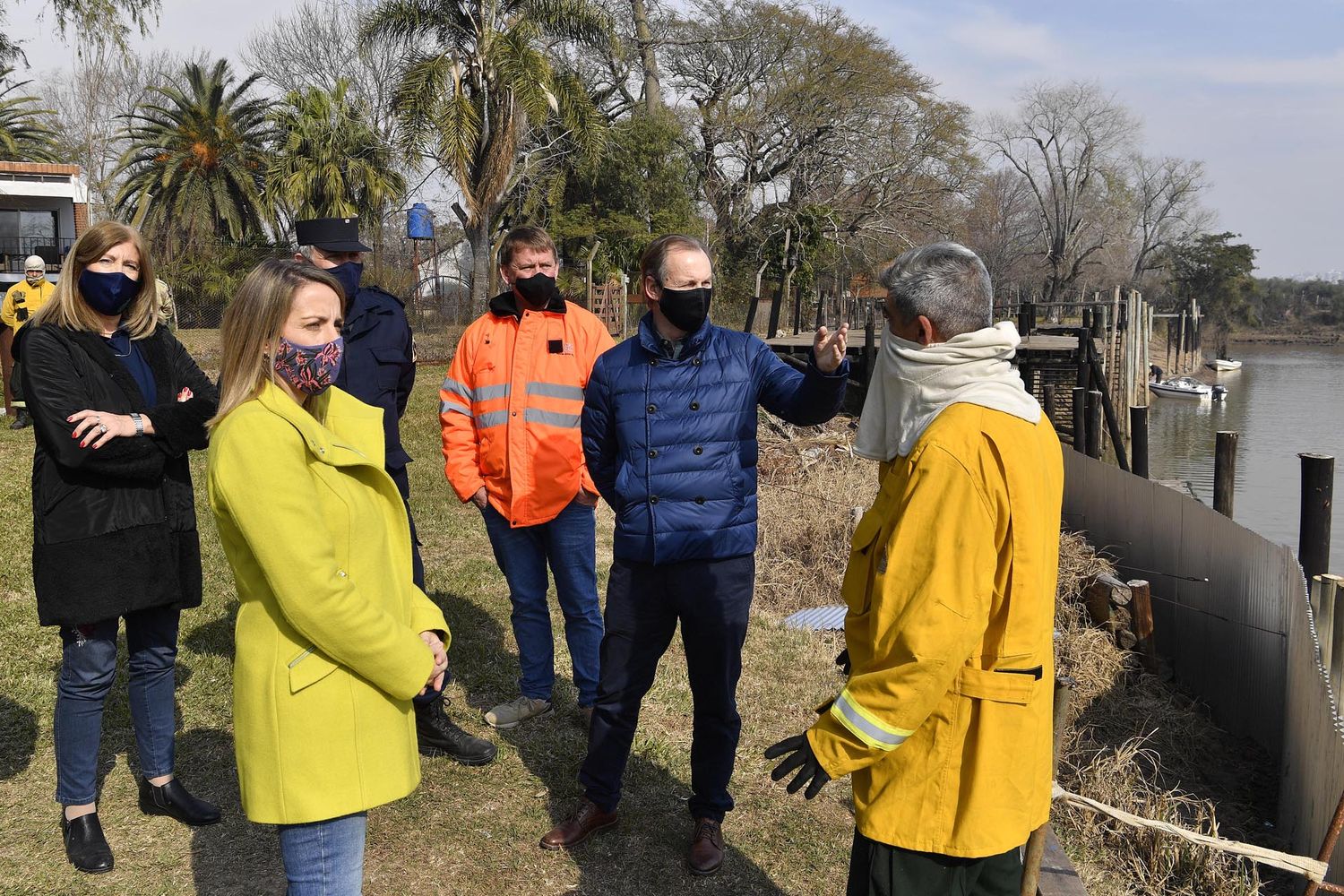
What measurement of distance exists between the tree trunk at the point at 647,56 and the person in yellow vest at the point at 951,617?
1165 inches

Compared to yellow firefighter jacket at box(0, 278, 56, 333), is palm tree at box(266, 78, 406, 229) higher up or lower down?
higher up

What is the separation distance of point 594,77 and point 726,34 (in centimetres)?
495

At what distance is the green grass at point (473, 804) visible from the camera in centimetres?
343

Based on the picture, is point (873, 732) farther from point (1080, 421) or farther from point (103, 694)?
point (1080, 421)

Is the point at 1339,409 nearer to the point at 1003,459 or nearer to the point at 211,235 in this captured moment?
the point at 211,235

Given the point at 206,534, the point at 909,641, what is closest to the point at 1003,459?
the point at 909,641

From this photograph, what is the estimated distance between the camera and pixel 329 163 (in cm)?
2391

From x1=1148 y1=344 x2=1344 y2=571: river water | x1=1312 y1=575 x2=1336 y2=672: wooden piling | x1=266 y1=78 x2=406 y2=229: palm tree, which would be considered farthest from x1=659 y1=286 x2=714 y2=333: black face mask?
x1=266 y1=78 x2=406 y2=229: palm tree

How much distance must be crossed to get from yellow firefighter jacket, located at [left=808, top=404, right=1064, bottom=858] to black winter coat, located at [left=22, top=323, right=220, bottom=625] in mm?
2292

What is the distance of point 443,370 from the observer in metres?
17.7

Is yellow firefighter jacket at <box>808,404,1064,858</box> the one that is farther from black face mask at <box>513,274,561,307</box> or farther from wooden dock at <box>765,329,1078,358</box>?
wooden dock at <box>765,329,1078,358</box>

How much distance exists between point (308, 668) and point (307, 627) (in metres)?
0.11

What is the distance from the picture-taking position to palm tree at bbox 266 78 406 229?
23734 mm

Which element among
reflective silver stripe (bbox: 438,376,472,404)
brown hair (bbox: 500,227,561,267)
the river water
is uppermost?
brown hair (bbox: 500,227,561,267)
